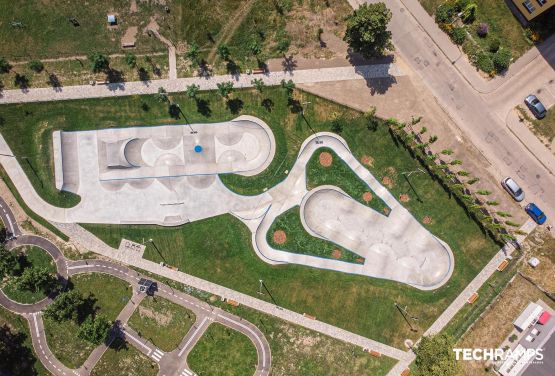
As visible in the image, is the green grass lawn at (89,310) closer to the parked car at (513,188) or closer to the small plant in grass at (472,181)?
the small plant in grass at (472,181)

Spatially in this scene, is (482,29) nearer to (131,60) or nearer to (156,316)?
(131,60)

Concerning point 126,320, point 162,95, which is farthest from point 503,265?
point 126,320

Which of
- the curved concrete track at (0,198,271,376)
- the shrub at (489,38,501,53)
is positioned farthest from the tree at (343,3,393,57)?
the curved concrete track at (0,198,271,376)

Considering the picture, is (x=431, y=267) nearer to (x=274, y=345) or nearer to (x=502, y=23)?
(x=274, y=345)

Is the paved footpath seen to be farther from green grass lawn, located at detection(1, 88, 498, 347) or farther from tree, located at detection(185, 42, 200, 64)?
tree, located at detection(185, 42, 200, 64)

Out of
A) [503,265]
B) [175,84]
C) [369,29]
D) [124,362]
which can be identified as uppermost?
[175,84]

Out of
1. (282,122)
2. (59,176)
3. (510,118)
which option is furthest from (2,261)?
(510,118)
